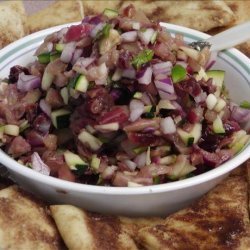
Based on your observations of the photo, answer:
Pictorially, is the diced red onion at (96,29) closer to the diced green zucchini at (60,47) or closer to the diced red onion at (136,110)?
the diced green zucchini at (60,47)

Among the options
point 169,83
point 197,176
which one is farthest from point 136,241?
point 169,83

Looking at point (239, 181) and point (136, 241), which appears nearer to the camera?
point (136, 241)

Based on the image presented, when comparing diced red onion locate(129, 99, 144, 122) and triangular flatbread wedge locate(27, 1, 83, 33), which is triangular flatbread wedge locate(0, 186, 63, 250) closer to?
diced red onion locate(129, 99, 144, 122)

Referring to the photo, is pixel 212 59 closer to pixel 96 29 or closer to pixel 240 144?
pixel 240 144

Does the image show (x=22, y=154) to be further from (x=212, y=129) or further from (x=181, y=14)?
(x=181, y=14)

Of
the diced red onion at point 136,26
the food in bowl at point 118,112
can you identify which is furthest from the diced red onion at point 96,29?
the diced red onion at point 136,26
